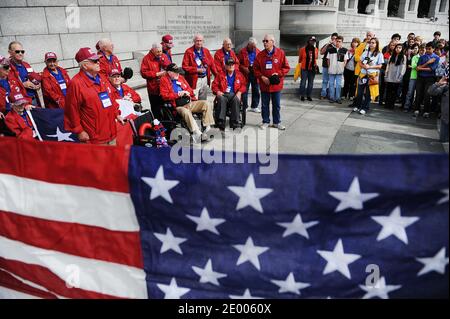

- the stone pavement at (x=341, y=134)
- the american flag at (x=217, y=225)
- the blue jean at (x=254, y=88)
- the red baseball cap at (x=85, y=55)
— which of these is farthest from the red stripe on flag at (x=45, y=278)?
the blue jean at (x=254, y=88)

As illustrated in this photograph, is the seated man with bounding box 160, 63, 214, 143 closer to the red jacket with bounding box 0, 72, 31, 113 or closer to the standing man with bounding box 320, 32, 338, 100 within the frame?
the red jacket with bounding box 0, 72, 31, 113

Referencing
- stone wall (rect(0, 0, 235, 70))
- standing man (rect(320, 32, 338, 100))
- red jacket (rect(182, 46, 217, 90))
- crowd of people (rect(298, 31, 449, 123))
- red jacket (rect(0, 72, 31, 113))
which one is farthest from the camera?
standing man (rect(320, 32, 338, 100))

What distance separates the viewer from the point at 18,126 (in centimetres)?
573

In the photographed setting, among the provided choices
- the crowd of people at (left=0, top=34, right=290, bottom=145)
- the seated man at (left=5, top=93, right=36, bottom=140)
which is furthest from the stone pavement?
the seated man at (left=5, top=93, right=36, bottom=140)

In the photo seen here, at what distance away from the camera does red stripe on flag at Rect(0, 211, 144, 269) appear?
294cm

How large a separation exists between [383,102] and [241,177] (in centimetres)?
1001

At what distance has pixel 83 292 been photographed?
121 inches

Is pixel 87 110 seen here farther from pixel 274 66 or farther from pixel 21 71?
pixel 274 66

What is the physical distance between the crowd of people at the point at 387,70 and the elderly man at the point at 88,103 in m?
7.19

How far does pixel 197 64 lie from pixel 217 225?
6.96m

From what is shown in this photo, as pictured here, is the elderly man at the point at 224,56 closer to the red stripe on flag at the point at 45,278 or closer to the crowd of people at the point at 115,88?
the crowd of people at the point at 115,88

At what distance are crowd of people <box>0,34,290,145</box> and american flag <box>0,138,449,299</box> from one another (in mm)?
1871

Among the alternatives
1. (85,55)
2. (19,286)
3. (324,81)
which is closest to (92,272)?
(19,286)
